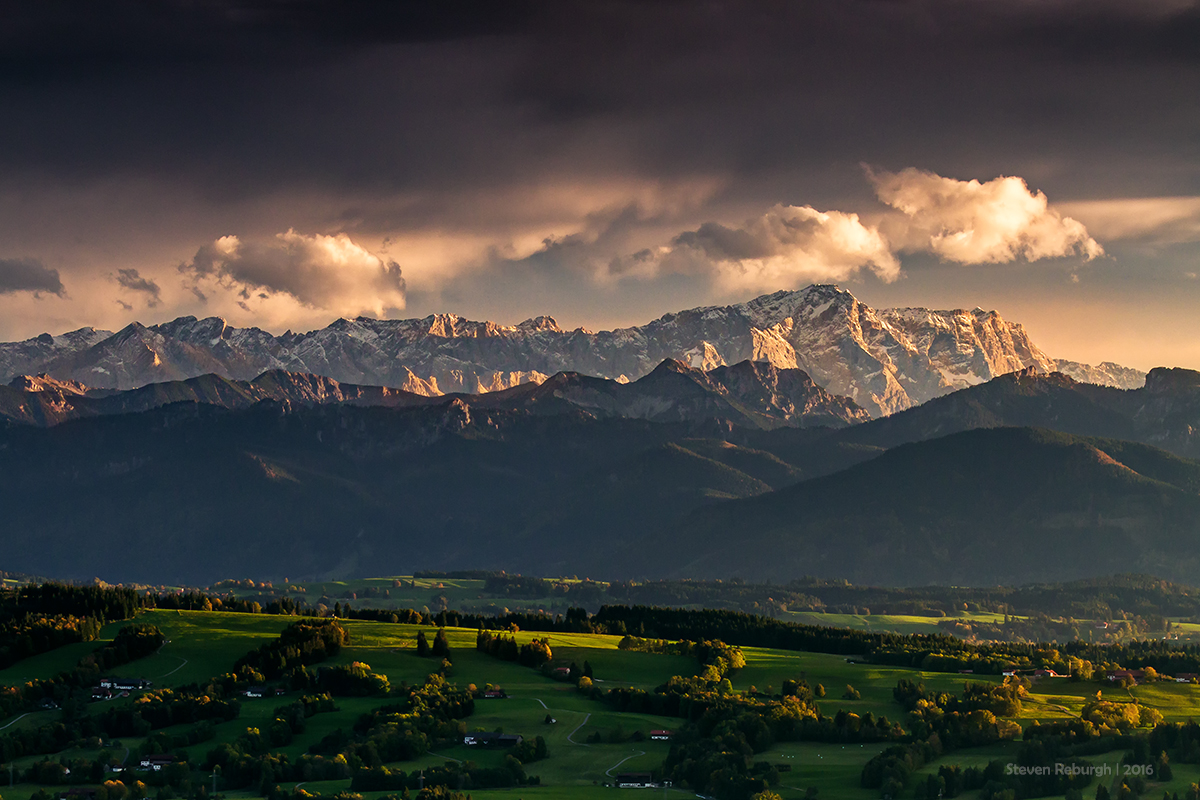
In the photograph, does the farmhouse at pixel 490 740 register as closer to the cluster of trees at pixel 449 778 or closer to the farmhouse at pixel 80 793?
the cluster of trees at pixel 449 778

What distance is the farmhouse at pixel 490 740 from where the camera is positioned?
191875 mm

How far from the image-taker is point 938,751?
600 feet

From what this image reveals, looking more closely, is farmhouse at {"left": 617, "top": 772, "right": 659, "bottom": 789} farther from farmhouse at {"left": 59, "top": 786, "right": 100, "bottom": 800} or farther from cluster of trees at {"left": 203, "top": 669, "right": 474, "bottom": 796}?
Result: farmhouse at {"left": 59, "top": 786, "right": 100, "bottom": 800}

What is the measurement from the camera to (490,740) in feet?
633

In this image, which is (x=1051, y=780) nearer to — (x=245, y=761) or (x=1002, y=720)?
(x=1002, y=720)

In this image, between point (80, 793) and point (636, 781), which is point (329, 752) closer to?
point (80, 793)

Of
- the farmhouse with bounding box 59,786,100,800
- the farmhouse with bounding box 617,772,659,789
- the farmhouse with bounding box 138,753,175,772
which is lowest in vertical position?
the farmhouse with bounding box 59,786,100,800

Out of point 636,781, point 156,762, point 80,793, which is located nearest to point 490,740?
point 636,781

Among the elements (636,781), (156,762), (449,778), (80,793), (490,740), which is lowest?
(80,793)

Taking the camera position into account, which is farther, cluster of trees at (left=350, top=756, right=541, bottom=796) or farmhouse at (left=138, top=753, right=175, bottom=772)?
farmhouse at (left=138, top=753, right=175, bottom=772)

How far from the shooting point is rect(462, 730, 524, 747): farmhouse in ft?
630

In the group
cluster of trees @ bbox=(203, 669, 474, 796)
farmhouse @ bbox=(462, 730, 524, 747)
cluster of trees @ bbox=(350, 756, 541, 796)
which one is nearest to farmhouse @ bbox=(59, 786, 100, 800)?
cluster of trees @ bbox=(203, 669, 474, 796)

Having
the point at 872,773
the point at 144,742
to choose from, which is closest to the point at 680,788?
the point at 872,773

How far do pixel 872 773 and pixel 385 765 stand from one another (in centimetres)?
5506
